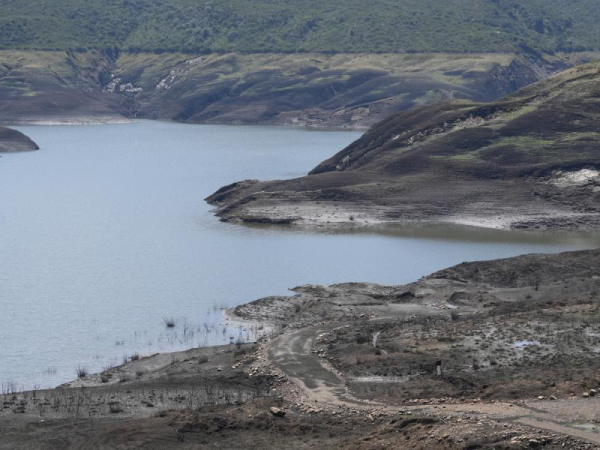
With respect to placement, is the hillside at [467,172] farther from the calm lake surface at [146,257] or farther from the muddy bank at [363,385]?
the muddy bank at [363,385]

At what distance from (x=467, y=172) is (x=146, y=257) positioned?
114 ft

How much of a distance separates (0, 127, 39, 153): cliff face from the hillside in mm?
49747

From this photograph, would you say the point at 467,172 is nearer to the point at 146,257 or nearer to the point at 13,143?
the point at 146,257

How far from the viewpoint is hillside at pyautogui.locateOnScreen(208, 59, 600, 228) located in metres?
82.0

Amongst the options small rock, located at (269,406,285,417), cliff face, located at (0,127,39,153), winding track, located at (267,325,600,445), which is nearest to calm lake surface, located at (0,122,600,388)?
winding track, located at (267,325,600,445)

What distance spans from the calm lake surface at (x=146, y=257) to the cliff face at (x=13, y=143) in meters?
19.1

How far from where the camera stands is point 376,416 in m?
30.3

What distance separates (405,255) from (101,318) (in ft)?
74.9

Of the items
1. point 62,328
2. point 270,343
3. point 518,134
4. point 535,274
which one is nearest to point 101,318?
point 62,328

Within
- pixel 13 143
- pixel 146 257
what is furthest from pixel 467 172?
pixel 13 143

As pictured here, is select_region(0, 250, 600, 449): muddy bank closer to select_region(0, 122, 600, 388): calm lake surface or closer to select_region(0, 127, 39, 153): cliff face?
select_region(0, 122, 600, 388): calm lake surface

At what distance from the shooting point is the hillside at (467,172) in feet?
269

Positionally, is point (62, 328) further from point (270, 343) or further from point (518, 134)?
point (518, 134)

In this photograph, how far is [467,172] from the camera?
92.5 metres
